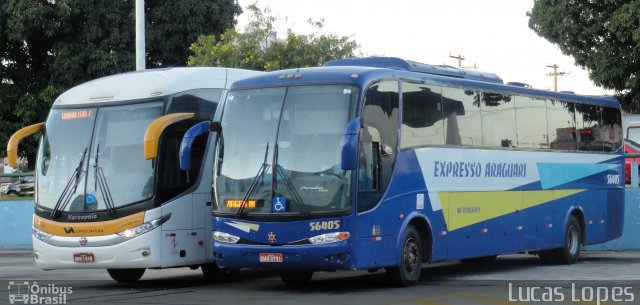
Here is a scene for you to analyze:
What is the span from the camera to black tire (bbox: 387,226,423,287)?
1619cm

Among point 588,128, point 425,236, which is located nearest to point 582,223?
point 588,128

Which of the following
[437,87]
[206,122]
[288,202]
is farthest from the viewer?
[437,87]

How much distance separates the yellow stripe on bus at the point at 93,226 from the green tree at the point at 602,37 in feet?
68.6

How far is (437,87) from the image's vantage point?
695 inches

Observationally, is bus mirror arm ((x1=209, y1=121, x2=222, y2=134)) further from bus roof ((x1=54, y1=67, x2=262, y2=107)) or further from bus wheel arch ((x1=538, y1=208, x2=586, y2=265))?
bus wheel arch ((x1=538, y1=208, x2=586, y2=265))

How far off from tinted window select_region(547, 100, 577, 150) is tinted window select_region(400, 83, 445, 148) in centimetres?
453

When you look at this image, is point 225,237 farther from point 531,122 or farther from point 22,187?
point 22,187

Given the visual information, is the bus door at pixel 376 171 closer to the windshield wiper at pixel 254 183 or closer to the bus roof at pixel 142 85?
the windshield wiper at pixel 254 183

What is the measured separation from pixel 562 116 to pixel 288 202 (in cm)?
846

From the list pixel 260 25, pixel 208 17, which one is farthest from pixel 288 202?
pixel 208 17

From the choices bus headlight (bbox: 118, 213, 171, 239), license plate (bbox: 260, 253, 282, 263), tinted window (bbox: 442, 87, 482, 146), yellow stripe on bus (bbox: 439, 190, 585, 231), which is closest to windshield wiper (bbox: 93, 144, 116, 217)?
bus headlight (bbox: 118, 213, 171, 239)

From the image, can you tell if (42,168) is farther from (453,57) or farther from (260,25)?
(453,57)

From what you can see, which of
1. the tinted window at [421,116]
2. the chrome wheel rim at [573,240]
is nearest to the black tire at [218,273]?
the tinted window at [421,116]

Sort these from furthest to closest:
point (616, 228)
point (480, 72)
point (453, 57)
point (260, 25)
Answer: point (453, 57) < point (260, 25) < point (616, 228) < point (480, 72)
